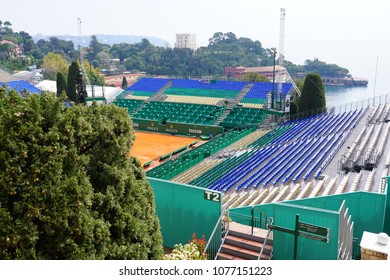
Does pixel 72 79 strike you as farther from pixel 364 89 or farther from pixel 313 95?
pixel 364 89

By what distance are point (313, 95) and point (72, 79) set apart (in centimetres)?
3170

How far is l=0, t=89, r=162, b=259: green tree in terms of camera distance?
19.6 ft

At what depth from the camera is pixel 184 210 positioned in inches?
Result: 544

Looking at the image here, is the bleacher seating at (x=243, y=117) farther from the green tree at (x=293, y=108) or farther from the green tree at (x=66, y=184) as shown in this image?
the green tree at (x=66, y=184)

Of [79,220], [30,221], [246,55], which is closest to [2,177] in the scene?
[30,221]

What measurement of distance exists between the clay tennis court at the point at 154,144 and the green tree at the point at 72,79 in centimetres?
1316

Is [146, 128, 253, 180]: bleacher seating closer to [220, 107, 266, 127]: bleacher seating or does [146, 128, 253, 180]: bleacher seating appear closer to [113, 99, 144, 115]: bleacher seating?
[220, 107, 266, 127]: bleacher seating

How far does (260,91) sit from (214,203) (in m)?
37.0

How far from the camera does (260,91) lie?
159 feet

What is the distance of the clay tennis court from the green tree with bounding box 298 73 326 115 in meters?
12.2

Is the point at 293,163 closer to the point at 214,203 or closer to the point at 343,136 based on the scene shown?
the point at 343,136

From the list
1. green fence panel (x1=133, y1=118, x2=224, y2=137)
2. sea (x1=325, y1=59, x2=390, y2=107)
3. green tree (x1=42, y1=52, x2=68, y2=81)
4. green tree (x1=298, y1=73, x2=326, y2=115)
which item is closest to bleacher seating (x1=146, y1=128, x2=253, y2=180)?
green fence panel (x1=133, y1=118, x2=224, y2=137)

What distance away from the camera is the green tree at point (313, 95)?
3888 cm

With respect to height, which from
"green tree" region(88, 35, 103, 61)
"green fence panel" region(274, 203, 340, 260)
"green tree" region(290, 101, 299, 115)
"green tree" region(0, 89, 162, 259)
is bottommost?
"green fence panel" region(274, 203, 340, 260)
